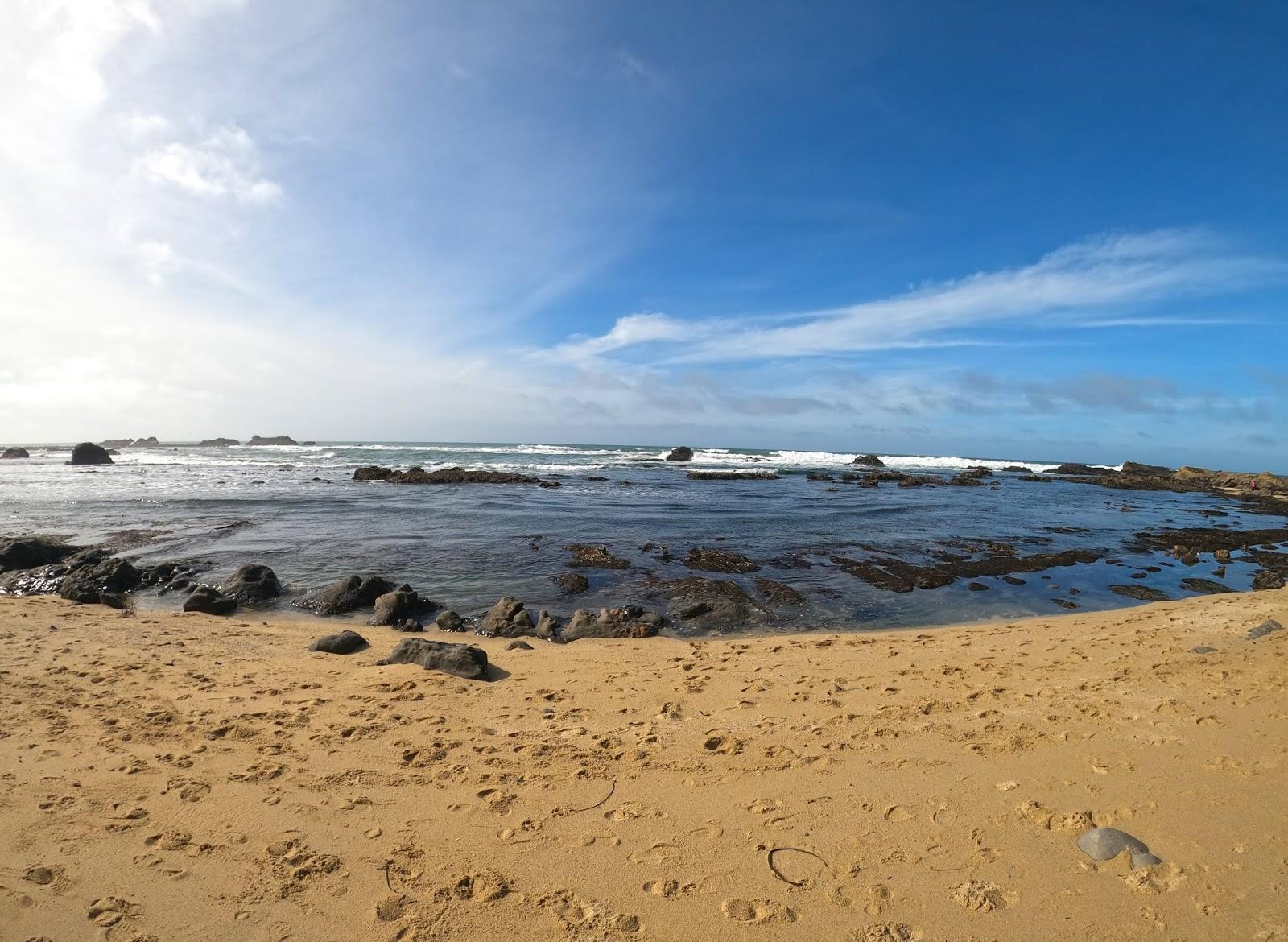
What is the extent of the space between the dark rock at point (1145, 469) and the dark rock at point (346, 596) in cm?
6497

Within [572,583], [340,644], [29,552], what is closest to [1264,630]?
[572,583]

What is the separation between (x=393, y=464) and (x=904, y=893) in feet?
173

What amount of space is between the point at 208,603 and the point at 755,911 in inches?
410

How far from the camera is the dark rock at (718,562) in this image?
12.9m

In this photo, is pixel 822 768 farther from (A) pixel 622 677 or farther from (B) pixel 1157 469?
(B) pixel 1157 469

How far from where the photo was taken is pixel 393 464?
5000 centimetres

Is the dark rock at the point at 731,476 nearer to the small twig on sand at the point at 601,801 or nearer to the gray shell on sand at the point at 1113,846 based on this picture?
the small twig on sand at the point at 601,801

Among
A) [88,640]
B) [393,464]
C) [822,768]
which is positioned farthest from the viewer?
[393,464]

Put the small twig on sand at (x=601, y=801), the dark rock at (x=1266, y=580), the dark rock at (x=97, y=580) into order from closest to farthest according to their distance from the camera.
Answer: the small twig on sand at (x=601, y=801)
the dark rock at (x=97, y=580)
the dark rock at (x=1266, y=580)

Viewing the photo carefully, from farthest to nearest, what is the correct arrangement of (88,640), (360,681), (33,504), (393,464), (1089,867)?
(393,464)
(33,504)
(88,640)
(360,681)
(1089,867)

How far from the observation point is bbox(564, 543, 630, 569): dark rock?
13.1 meters

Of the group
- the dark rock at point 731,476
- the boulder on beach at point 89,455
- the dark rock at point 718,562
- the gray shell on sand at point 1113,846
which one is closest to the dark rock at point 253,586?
the dark rock at point 718,562

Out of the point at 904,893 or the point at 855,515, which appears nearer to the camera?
the point at 904,893

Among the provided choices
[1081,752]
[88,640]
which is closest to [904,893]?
[1081,752]
